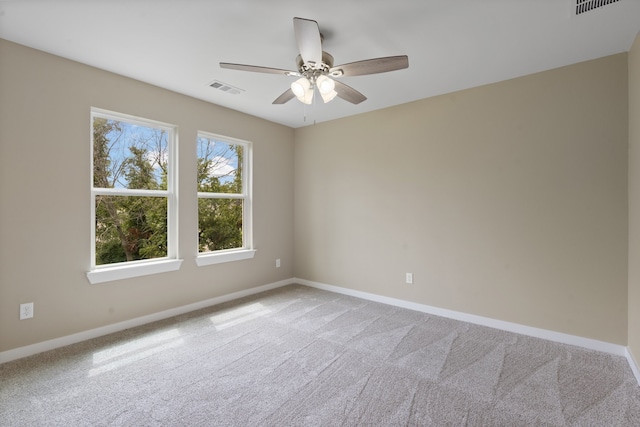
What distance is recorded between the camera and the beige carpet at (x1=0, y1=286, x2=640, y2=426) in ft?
5.84

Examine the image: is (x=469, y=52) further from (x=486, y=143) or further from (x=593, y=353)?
(x=593, y=353)

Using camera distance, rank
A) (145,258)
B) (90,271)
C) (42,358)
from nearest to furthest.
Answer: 1. (42,358)
2. (90,271)
3. (145,258)

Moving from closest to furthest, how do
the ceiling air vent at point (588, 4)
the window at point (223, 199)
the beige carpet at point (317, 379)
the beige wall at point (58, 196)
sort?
the beige carpet at point (317, 379) → the ceiling air vent at point (588, 4) → the beige wall at point (58, 196) → the window at point (223, 199)

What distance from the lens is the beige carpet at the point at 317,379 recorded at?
5.84ft

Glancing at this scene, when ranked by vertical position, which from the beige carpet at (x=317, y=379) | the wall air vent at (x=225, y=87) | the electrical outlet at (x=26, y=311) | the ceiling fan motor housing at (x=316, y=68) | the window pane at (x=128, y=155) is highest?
the wall air vent at (x=225, y=87)

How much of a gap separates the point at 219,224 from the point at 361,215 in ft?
6.31

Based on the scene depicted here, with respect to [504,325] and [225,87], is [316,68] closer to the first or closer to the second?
[225,87]

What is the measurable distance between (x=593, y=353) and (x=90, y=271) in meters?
4.53

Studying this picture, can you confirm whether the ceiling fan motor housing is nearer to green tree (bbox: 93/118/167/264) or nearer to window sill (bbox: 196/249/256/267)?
green tree (bbox: 93/118/167/264)

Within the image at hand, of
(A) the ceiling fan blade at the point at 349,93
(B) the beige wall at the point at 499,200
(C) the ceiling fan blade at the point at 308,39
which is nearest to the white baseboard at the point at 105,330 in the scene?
(B) the beige wall at the point at 499,200

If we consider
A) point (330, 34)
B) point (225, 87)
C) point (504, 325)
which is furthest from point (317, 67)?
point (504, 325)

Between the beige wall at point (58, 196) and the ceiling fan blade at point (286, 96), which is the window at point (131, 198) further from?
the ceiling fan blade at point (286, 96)

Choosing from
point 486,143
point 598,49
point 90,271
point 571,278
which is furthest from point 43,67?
point 571,278

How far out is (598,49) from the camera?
95.6 inches
